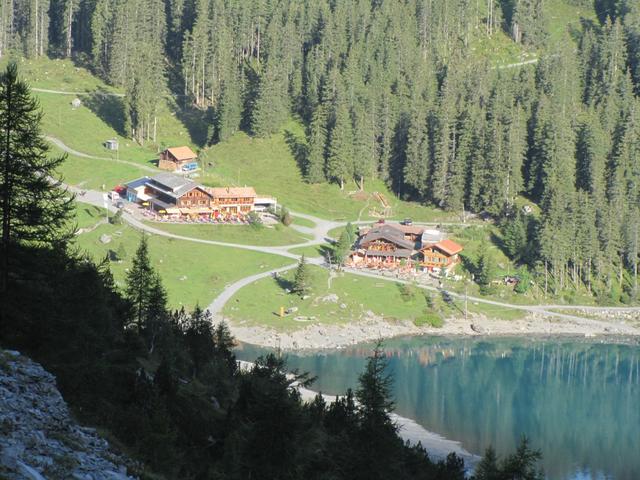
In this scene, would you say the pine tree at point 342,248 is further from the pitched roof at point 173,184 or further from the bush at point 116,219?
the bush at point 116,219

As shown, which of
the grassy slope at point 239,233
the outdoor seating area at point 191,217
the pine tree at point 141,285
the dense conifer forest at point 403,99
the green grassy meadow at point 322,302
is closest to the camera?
the pine tree at point 141,285

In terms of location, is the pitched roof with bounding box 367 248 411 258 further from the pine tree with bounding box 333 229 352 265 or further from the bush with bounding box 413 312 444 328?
the bush with bounding box 413 312 444 328

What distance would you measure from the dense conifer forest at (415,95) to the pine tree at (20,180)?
324ft

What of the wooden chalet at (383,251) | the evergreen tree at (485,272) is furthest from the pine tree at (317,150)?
the evergreen tree at (485,272)

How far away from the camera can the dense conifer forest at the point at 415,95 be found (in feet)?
431

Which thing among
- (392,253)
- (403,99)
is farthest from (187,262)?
(403,99)

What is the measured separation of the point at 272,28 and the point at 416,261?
64135mm

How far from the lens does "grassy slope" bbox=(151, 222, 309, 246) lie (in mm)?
118000

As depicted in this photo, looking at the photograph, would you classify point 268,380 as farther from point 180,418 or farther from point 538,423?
point 538,423

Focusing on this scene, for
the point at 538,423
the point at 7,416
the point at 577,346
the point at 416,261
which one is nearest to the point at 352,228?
the point at 416,261

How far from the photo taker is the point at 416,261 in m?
121

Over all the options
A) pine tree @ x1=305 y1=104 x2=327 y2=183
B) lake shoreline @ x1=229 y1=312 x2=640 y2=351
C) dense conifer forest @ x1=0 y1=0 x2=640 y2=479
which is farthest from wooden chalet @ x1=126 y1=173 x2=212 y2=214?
lake shoreline @ x1=229 y1=312 x2=640 y2=351

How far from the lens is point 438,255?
395 feet

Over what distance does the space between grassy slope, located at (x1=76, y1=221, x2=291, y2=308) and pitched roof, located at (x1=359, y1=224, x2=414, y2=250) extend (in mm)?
13064
